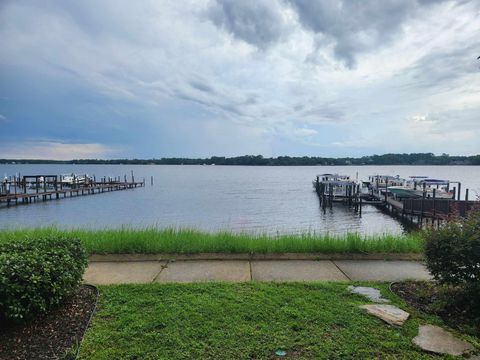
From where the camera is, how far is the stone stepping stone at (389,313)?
149 inches

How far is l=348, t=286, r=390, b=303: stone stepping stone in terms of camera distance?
445cm

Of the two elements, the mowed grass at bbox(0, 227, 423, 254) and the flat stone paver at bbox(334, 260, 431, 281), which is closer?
the flat stone paver at bbox(334, 260, 431, 281)

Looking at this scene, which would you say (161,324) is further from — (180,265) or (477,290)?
(477,290)

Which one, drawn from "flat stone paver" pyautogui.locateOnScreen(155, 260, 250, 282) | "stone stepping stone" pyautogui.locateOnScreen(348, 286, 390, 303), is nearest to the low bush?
"stone stepping stone" pyautogui.locateOnScreen(348, 286, 390, 303)

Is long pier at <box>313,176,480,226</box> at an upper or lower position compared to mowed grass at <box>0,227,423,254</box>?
lower

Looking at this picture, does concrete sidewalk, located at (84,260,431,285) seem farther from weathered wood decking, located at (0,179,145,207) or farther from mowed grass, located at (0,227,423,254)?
weathered wood decking, located at (0,179,145,207)

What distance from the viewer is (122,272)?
5.84 m

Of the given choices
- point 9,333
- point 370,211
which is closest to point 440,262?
point 9,333

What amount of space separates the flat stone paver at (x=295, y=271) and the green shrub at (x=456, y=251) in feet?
5.07

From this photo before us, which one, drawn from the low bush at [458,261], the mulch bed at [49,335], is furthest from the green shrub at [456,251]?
the mulch bed at [49,335]

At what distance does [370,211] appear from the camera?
115ft

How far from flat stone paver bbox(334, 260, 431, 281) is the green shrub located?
1181 mm

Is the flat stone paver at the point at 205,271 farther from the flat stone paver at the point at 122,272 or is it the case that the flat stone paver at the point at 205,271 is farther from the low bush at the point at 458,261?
the low bush at the point at 458,261

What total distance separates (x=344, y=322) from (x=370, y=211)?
111 ft
